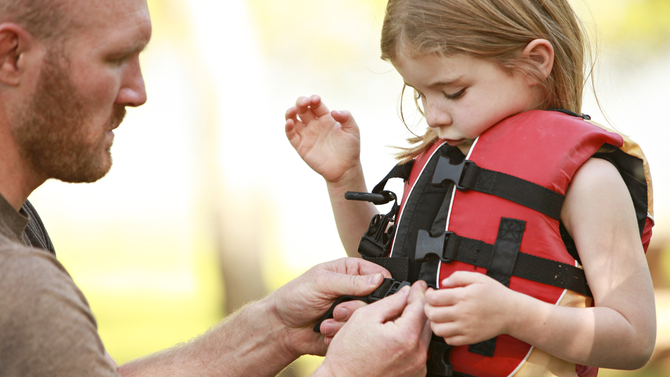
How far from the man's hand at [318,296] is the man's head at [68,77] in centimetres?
97

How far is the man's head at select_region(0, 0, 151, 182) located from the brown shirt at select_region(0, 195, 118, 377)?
490mm

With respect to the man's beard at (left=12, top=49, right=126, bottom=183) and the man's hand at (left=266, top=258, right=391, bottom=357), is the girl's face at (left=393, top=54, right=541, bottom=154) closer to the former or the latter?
the man's hand at (left=266, top=258, right=391, bottom=357)

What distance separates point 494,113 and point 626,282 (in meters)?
0.75

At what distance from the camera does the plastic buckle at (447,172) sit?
84.4 inches

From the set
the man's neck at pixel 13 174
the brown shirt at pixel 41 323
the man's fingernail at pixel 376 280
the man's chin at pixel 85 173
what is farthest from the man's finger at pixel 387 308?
the man's neck at pixel 13 174

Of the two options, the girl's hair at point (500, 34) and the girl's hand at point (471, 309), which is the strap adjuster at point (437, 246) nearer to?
the girl's hand at point (471, 309)

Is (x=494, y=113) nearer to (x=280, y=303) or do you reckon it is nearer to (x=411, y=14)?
(x=411, y=14)

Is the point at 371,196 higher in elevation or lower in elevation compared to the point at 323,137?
lower

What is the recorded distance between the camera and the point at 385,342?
1.95 metres

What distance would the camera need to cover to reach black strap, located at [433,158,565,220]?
1.95 m

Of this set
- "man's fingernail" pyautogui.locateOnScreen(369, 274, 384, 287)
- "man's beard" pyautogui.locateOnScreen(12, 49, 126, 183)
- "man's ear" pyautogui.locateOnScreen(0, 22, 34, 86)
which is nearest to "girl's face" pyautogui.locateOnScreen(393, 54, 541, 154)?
"man's fingernail" pyautogui.locateOnScreen(369, 274, 384, 287)

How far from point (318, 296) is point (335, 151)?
29.4 inches

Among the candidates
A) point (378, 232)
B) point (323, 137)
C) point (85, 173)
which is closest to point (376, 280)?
point (378, 232)

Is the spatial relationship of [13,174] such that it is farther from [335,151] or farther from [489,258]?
[489,258]
